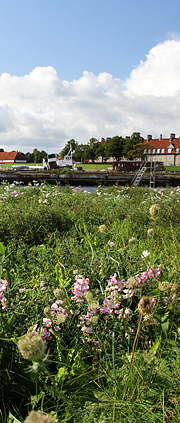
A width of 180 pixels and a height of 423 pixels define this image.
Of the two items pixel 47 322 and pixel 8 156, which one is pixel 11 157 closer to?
pixel 8 156

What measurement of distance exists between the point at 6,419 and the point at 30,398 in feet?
0.47

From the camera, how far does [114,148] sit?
79.8 m

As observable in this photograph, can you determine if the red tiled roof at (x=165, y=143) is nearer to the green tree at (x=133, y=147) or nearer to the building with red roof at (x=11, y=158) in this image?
the green tree at (x=133, y=147)

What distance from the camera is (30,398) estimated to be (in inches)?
64.4

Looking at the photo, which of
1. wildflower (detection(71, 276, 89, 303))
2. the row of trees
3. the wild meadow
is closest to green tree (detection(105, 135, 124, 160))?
the row of trees

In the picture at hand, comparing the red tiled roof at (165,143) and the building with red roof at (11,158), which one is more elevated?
the red tiled roof at (165,143)

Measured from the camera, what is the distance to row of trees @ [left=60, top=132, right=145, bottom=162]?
245 feet

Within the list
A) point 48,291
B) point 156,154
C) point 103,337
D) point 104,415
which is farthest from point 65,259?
point 156,154

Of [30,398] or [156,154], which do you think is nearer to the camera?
[30,398]

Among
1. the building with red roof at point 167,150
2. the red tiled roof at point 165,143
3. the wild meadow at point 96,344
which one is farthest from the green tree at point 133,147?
the wild meadow at point 96,344

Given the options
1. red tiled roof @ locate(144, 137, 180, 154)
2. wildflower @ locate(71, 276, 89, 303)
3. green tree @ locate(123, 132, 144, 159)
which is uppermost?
red tiled roof @ locate(144, 137, 180, 154)

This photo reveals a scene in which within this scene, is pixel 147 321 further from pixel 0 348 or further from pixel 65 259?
pixel 65 259

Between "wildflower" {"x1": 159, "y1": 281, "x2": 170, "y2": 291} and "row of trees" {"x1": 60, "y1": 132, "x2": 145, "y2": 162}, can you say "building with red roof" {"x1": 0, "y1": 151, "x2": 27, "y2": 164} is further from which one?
"wildflower" {"x1": 159, "y1": 281, "x2": 170, "y2": 291}

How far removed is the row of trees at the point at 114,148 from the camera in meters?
74.6
